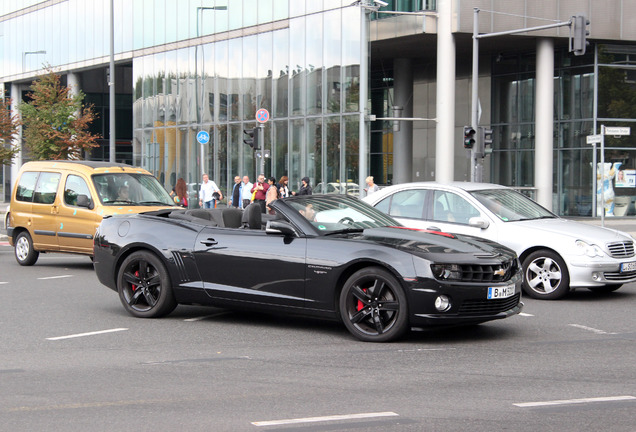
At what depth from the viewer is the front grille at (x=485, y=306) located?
8.46 m

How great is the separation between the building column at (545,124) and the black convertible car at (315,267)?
82.3ft

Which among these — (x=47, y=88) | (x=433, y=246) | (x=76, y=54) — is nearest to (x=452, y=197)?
(x=433, y=246)

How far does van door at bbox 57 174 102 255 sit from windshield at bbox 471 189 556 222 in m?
6.40

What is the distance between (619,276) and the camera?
11.9 m

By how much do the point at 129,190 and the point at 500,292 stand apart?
9.13 metres

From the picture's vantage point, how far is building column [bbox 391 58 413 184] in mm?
40781

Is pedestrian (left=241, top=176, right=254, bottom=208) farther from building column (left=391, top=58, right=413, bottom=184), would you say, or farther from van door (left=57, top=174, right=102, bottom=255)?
building column (left=391, top=58, right=413, bottom=184)

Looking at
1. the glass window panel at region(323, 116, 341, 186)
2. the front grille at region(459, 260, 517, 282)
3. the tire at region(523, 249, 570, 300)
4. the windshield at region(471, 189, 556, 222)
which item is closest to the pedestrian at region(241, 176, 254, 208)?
the glass window panel at region(323, 116, 341, 186)

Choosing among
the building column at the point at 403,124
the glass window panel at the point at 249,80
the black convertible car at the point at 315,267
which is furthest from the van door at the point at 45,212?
the building column at the point at 403,124

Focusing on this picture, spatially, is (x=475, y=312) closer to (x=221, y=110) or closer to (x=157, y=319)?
(x=157, y=319)

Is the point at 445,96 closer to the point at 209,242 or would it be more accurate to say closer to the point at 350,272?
the point at 209,242

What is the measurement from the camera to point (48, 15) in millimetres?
52875

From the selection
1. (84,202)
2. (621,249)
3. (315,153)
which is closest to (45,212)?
(84,202)

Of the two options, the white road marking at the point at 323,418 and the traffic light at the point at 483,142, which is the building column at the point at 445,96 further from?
the white road marking at the point at 323,418
